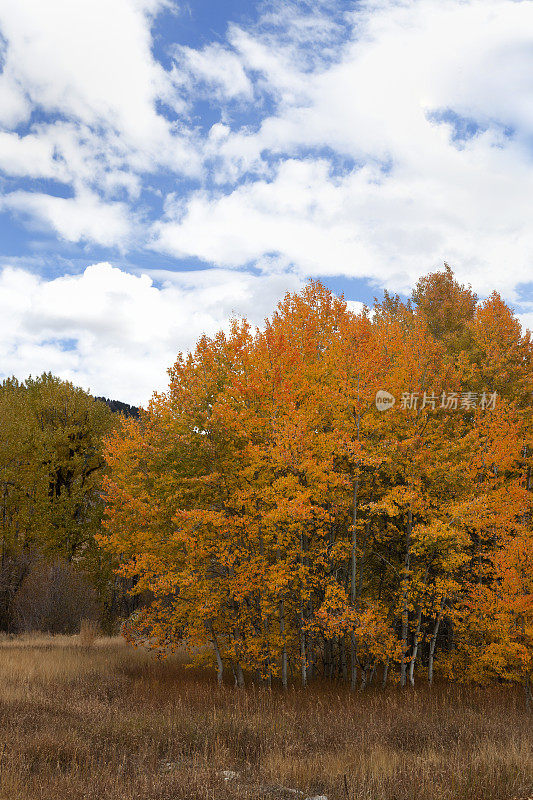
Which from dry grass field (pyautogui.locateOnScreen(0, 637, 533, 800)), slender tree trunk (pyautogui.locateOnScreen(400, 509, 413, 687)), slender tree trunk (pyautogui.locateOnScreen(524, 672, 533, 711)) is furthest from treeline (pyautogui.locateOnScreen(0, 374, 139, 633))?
slender tree trunk (pyautogui.locateOnScreen(524, 672, 533, 711))

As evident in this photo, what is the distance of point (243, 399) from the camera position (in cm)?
1705

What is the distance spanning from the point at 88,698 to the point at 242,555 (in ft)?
18.3

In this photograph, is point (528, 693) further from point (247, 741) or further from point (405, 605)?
point (247, 741)

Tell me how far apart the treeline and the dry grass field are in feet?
36.5

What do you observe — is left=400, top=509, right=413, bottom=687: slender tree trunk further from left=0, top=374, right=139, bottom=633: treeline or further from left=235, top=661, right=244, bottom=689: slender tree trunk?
left=0, top=374, right=139, bottom=633: treeline

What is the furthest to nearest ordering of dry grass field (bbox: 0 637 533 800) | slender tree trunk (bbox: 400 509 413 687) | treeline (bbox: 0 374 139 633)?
1. treeline (bbox: 0 374 139 633)
2. slender tree trunk (bbox: 400 509 413 687)
3. dry grass field (bbox: 0 637 533 800)

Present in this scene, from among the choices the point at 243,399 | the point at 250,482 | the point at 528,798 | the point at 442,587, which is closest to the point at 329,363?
the point at 243,399

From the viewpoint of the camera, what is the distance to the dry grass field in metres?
7.66

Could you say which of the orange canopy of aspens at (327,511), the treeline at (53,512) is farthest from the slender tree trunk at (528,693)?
the treeline at (53,512)

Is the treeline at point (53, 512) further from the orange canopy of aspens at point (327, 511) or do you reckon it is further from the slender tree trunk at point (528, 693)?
the slender tree trunk at point (528, 693)

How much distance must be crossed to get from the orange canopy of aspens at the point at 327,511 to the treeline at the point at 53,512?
11834mm

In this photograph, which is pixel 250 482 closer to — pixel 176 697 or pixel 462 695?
pixel 176 697

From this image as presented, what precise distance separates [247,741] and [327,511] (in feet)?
24.2

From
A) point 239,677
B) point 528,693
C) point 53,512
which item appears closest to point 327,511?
point 239,677
